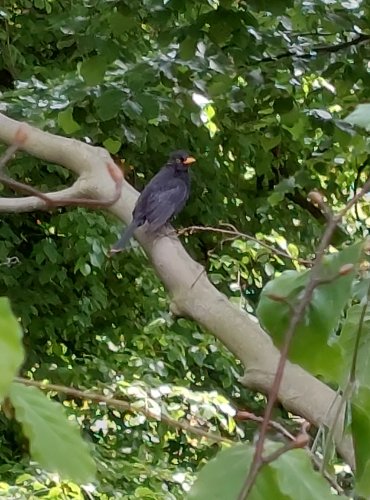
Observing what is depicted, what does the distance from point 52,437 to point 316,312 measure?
95 mm

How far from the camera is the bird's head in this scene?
8.25 ft

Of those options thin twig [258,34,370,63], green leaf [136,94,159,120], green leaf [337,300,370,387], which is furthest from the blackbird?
green leaf [337,300,370,387]

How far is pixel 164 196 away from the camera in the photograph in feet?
6.99

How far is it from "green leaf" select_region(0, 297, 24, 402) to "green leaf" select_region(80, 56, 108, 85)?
4.34ft

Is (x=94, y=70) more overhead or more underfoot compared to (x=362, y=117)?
more underfoot

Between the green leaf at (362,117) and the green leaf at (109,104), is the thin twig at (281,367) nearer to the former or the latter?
the green leaf at (362,117)

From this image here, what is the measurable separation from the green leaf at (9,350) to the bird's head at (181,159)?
2.24 metres

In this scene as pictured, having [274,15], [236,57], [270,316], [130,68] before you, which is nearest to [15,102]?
[130,68]

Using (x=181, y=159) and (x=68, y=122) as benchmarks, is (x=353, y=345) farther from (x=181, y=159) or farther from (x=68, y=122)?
(x=181, y=159)

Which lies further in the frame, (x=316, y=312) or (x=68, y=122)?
(x=68, y=122)

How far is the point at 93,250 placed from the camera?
2629 mm

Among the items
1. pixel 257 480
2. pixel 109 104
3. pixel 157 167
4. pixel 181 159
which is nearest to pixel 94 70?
pixel 109 104

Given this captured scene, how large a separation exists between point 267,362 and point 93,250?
1681 millimetres

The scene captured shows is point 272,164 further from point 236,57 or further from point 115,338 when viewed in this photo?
point 236,57
